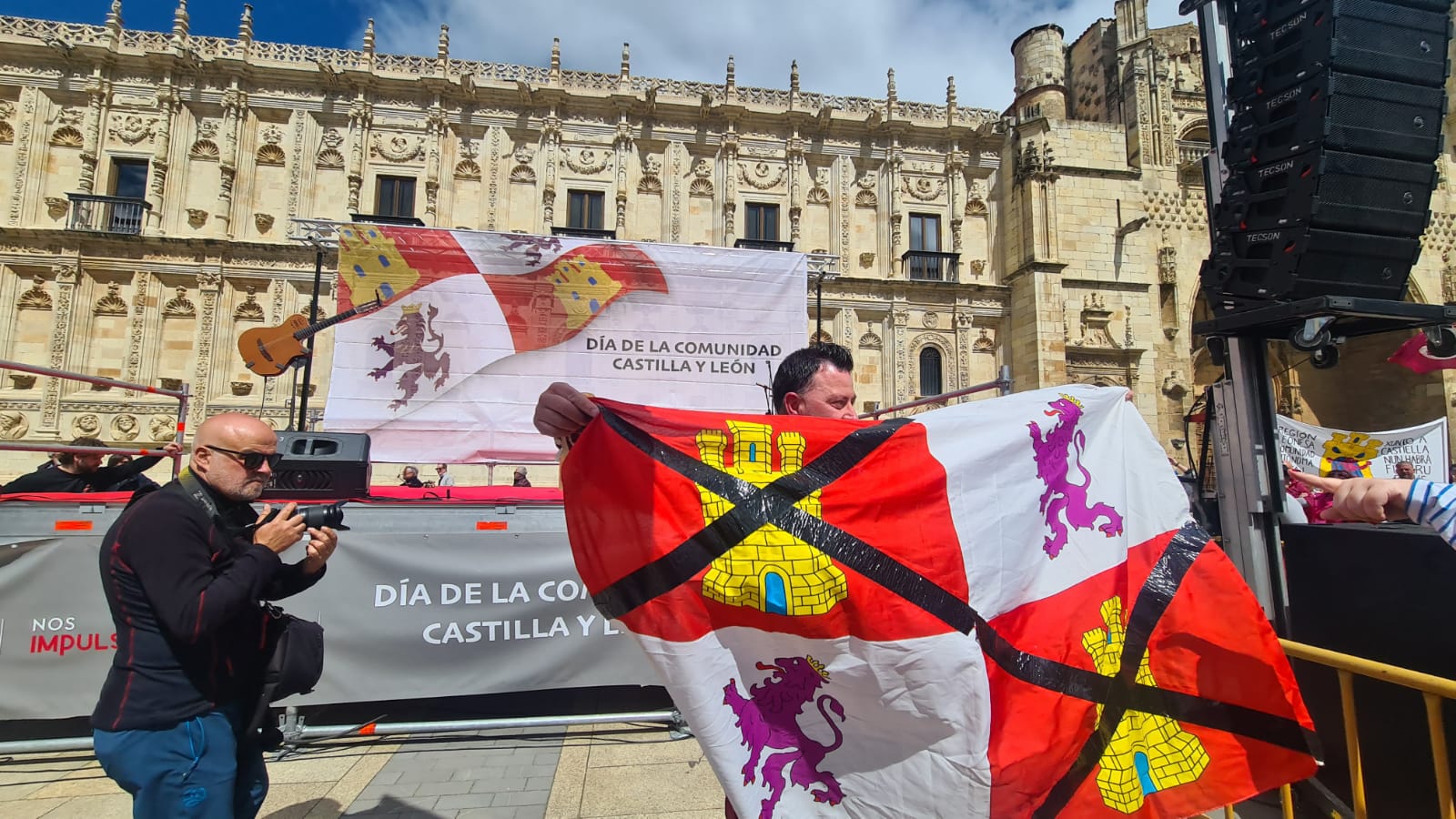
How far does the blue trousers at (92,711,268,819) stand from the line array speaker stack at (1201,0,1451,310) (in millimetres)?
4842

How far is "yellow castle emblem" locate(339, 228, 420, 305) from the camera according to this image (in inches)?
316

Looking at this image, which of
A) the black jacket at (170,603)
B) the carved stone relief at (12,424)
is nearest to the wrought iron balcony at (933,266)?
the black jacket at (170,603)

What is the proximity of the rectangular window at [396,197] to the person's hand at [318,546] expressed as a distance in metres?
20.3

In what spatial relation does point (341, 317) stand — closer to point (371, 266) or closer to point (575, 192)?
point (371, 266)

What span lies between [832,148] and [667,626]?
74.2 feet

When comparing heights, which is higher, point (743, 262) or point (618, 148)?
point (618, 148)

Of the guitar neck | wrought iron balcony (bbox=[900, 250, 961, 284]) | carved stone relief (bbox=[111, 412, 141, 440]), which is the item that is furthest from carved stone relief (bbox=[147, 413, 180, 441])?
wrought iron balcony (bbox=[900, 250, 961, 284])

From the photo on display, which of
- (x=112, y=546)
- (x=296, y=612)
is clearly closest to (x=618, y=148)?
(x=296, y=612)

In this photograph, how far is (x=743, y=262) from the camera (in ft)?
29.3

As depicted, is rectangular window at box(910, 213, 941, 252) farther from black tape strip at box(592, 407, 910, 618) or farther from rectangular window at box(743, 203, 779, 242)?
black tape strip at box(592, 407, 910, 618)

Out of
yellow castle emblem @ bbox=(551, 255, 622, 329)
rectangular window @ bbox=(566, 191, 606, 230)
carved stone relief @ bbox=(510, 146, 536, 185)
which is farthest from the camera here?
Answer: rectangular window @ bbox=(566, 191, 606, 230)

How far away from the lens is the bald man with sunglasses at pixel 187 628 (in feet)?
6.80

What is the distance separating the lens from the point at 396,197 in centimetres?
2011

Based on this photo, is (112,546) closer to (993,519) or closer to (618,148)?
(993,519)
